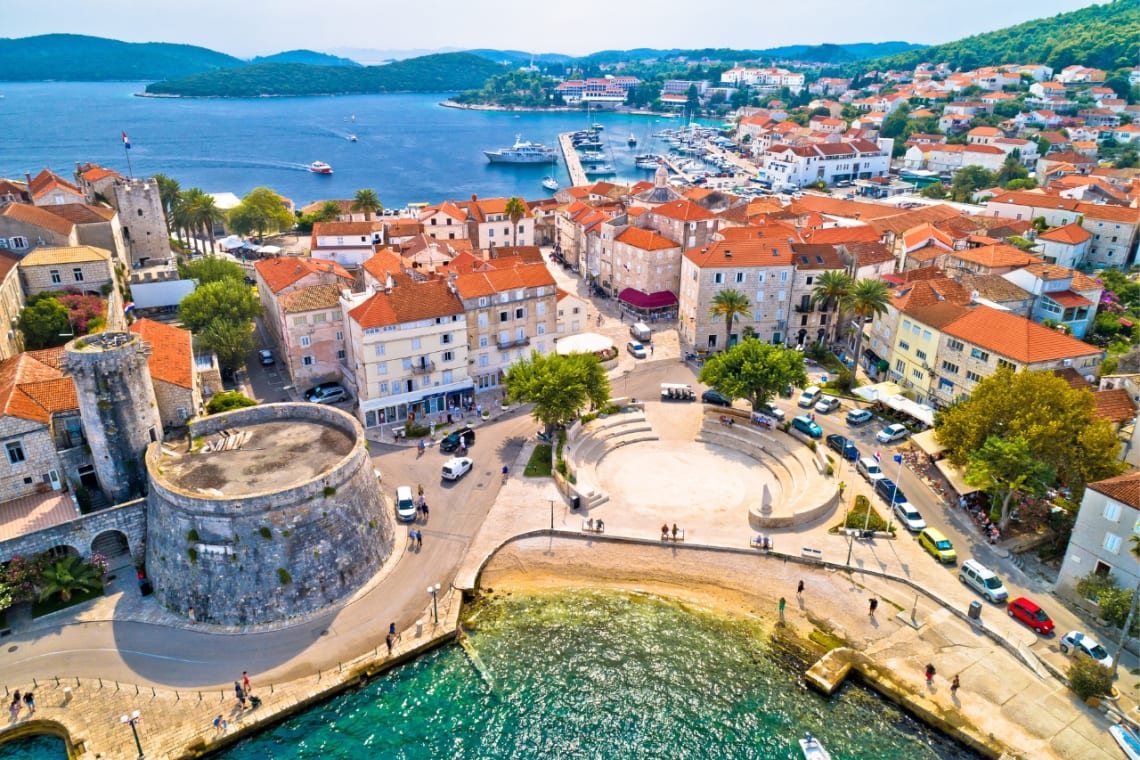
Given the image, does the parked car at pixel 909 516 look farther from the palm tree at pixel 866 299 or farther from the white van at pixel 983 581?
the palm tree at pixel 866 299

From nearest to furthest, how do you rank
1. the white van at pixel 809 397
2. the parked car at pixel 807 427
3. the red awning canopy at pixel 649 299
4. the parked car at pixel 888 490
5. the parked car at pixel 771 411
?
the parked car at pixel 888 490 < the parked car at pixel 807 427 < the parked car at pixel 771 411 < the white van at pixel 809 397 < the red awning canopy at pixel 649 299

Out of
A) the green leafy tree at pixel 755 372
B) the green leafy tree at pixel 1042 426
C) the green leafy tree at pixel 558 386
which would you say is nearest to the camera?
the green leafy tree at pixel 1042 426

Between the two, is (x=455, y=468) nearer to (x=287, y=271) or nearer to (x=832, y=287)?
(x=287, y=271)

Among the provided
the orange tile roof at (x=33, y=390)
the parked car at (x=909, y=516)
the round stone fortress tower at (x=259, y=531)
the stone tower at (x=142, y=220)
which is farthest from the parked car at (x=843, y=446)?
the stone tower at (x=142, y=220)

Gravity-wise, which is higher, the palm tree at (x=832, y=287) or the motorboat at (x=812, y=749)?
the palm tree at (x=832, y=287)

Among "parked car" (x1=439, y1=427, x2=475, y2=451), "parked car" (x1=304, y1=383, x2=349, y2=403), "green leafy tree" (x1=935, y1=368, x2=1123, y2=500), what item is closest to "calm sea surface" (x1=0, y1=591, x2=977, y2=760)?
"parked car" (x1=439, y1=427, x2=475, y2=451)

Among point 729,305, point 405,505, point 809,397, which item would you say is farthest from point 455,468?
point 729,305

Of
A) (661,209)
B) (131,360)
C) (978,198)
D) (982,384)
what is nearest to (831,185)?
(978,198)

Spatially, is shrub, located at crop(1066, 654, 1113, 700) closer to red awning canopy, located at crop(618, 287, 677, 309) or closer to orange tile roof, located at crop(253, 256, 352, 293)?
red awning canopy, located at crop(618, 287, 677, 309)
